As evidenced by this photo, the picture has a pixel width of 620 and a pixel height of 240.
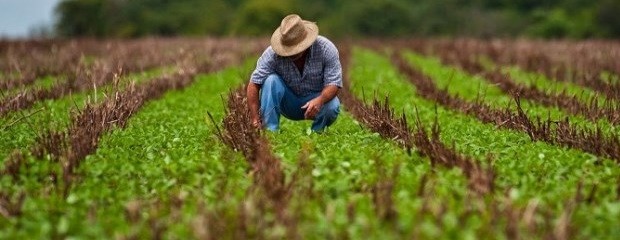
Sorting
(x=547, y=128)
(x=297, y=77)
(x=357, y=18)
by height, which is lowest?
(x=357, y=18)

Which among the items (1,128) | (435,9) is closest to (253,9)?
(435,9)

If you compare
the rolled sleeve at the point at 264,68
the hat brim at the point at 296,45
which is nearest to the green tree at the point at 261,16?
the rolled sleeve at the point at 264,68

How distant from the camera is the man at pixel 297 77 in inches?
291

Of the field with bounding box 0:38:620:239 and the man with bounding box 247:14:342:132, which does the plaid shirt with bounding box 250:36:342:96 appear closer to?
Answer: the man with bounding box 247:14:342:132

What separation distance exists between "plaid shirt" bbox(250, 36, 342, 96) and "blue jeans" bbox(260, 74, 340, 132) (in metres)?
0.07

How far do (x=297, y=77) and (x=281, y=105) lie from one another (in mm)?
413

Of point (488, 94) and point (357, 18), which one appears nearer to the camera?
point (488, 94)

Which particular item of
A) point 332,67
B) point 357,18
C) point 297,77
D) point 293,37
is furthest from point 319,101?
point 357,18

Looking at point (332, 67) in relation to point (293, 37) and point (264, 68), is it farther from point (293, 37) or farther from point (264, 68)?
point (264, 68)

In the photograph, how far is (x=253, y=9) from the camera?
7462 centimetres

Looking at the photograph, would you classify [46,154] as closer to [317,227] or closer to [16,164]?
[16,164]

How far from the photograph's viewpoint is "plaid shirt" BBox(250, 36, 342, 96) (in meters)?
7.63

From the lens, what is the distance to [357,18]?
80625mm

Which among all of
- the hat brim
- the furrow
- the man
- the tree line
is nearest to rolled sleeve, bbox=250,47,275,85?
the man
